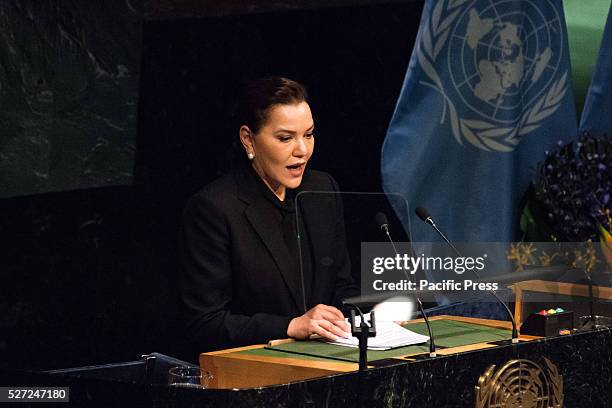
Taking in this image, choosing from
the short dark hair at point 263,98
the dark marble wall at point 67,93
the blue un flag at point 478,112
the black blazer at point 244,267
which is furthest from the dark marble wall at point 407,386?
the blue un flag at point 478,112

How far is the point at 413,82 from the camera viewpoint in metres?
5.17

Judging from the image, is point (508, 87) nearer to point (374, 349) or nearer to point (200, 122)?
point (200, 122)

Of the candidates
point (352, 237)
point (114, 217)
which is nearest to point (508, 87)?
point (352, 237)

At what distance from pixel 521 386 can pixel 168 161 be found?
7.33 ft

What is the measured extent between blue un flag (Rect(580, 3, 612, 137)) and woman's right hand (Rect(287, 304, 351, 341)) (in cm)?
261

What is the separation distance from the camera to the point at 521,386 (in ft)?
10.1

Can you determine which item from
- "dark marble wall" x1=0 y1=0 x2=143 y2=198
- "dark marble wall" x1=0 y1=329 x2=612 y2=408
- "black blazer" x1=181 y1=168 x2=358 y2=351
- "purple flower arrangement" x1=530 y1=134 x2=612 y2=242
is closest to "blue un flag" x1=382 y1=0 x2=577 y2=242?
"purple flower arrangement" x1=530 y1=134 x2=612 y2=242

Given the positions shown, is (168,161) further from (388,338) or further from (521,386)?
(521,386)

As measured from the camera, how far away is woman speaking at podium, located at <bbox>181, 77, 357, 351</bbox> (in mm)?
3354

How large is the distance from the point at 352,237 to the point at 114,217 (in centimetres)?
111

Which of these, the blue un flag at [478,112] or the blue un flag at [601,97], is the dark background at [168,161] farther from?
the blue un flag at [601,97]

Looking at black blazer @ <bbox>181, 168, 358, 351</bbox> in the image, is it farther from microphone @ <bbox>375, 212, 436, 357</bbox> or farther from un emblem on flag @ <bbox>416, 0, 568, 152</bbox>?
un emblem on flag @ <bbox>416, 0, 568, 152</bbox>

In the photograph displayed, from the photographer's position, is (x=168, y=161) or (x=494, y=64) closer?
(x=168, y=161)

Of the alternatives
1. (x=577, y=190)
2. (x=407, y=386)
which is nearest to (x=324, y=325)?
(x=407, y=386)
